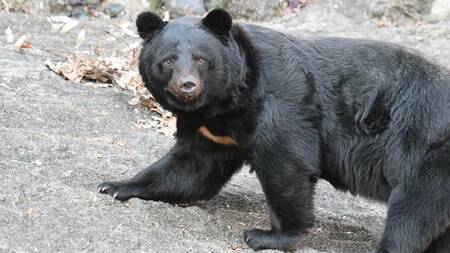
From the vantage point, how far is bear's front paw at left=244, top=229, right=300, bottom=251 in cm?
592

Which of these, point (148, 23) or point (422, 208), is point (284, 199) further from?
point (148, 23)

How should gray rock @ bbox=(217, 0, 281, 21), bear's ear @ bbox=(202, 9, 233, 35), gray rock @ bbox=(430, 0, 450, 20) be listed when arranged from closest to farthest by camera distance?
bear's ear @ bbox=(202, 9, 233, 35)
gray rock @ bbox=(430, 0, 450, 20)
gray rock @ bbox=(217, 0, 281, 21)

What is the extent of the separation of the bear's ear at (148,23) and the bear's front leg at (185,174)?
89cm

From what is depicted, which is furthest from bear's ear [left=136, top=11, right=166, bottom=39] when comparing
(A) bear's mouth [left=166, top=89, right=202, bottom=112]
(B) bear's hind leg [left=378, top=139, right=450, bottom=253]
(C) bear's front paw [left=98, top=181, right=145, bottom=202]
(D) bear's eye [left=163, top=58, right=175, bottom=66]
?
(B) bear's hind leg [left=378, top=139, right=450, bottom=253]

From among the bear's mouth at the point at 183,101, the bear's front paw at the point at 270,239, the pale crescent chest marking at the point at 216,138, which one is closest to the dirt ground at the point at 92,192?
the bear's front paw at the point at 270,239

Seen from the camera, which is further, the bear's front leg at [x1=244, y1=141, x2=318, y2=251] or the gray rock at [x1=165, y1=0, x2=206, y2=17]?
the gray rock at [x1=165, y1=0, x2=206, y2=17]

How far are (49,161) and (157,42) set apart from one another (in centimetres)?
145

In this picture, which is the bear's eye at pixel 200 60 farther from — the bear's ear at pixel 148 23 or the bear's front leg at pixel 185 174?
the bear's front leg at pixel 185 174

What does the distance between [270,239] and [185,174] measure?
968 mm

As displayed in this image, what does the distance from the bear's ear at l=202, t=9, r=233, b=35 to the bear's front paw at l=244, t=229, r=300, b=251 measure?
4.79 ft

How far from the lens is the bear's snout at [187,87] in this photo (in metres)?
5.64

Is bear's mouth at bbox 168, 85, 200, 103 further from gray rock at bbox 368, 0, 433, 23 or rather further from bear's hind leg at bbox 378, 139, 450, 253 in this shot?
gray rock at bbox 368, 0, 433, 23

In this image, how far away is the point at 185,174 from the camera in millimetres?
6547

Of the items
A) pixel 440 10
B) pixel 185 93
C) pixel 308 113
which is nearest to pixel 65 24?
pixel 185 93
